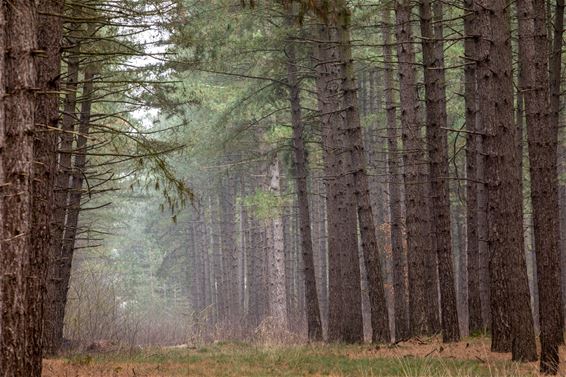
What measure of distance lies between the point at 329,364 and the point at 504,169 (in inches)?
186

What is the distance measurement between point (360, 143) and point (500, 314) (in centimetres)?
601

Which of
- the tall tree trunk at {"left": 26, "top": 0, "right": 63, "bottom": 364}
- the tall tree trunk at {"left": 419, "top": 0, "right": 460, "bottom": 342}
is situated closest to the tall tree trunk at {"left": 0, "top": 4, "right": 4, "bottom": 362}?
the tall tree trunk at {"left": 26, "top": 0, "right": 63, "bottom": 364}

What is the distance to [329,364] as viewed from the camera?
40.4 feet

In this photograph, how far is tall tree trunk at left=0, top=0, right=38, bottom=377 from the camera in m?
6.71

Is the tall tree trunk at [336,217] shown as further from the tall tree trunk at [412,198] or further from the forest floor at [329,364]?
the forest floor at [329,364]

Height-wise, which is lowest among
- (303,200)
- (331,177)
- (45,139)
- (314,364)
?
(314,364)

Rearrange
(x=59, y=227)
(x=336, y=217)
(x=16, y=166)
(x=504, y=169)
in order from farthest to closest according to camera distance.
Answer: (x=336, y=217) → (x=59, y=227) → (x=504, y=169) → (x=16, y=166)

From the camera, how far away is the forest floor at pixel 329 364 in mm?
10133

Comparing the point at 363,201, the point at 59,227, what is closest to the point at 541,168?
the point at 363,201

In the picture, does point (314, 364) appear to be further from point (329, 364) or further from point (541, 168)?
point (541, 168)

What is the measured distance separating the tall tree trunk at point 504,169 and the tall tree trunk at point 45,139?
615cm

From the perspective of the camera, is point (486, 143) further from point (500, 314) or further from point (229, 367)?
point (229, 367)

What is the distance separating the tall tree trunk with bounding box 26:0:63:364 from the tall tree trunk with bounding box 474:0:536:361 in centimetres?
615

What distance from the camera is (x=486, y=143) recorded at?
10422 mm
